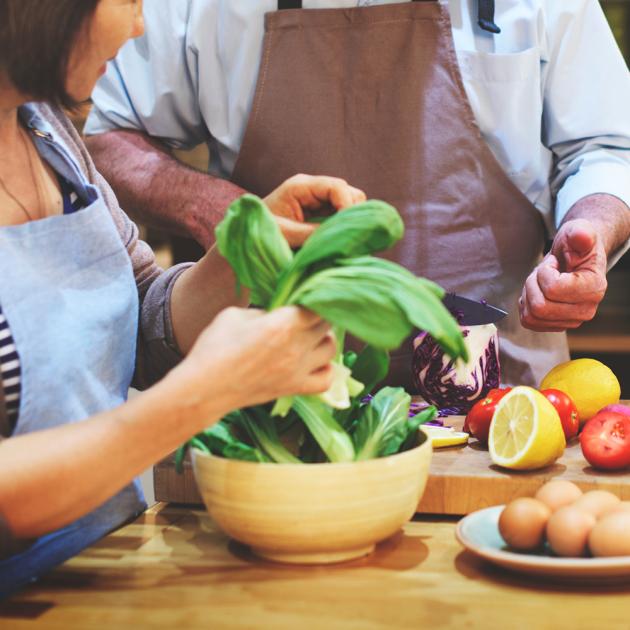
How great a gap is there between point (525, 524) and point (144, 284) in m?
0.83

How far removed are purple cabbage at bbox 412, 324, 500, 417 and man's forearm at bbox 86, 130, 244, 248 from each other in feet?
1.78

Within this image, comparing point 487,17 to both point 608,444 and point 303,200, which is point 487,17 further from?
point 608,444

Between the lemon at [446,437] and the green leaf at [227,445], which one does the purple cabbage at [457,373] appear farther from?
the green leaf at [227,445]

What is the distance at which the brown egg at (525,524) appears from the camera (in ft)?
3.81

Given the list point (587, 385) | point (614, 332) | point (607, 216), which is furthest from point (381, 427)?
point (614, 332)

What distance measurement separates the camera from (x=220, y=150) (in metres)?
2.33

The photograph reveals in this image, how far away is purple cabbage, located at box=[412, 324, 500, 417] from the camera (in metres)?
1.85

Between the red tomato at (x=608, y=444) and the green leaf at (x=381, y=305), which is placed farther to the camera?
the red tomato at (x=608, y=444)

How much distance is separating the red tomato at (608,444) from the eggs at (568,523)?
0.85 feet

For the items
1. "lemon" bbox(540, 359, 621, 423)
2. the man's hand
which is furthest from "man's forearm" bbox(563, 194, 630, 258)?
"lemon" bbox(540, 359, 621, 423)

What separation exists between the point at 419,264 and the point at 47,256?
3.20ft

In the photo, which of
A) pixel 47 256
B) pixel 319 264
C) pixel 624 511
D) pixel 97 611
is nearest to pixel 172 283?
pixel 47 256

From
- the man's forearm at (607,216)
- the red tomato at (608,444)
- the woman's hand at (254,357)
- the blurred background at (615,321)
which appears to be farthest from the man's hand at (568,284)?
the blurred background at (615,321)

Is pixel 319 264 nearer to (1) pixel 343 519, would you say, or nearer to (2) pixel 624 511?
(1) pixel 343 519
